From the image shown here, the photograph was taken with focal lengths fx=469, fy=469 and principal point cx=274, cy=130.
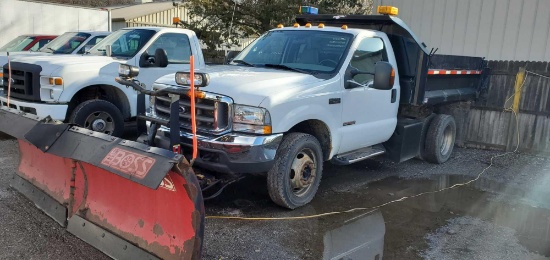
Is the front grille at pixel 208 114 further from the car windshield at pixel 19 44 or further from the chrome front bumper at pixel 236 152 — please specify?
the car windshield at pixel 19 44

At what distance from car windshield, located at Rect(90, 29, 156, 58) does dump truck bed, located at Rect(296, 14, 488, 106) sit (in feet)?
8.94

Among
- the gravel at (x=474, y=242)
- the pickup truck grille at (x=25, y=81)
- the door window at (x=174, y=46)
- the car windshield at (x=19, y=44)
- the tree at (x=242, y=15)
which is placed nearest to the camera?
the gravel at (x=474, y=242)

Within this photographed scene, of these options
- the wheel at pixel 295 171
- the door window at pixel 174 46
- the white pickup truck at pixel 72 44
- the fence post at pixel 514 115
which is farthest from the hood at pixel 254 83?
the fence post at pixel 514 115

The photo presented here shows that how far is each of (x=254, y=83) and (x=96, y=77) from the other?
368 cm

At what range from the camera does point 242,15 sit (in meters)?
14.6

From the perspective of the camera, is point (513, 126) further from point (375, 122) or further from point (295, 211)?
point (295, 211)

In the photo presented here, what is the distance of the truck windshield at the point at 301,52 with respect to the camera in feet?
18.8

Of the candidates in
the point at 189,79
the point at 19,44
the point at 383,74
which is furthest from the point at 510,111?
the point at 19,44

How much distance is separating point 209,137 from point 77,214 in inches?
55.5

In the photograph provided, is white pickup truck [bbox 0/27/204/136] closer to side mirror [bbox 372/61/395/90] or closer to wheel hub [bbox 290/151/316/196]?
wheel hub [bbox 290/151/316/196]

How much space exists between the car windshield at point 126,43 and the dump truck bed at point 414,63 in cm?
272

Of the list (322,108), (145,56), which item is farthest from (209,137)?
(145,56)

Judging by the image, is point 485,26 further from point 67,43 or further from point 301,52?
point 67,43

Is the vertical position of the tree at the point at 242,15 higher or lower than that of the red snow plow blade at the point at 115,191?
higher
